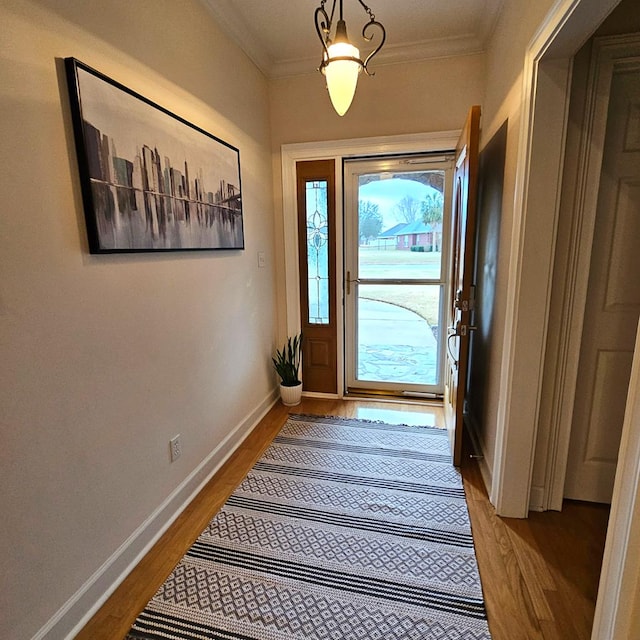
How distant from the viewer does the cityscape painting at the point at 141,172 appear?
1.30m

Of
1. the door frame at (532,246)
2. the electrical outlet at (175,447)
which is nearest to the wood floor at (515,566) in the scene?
the door frame at (532,246)

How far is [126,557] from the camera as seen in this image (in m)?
1.56

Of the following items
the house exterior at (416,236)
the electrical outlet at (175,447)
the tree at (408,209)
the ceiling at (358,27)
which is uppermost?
the ceiling at (358,27)

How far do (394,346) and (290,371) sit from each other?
3.16 ft

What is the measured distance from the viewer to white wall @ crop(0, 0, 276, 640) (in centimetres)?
110

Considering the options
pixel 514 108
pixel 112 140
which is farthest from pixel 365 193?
pixel 112 140

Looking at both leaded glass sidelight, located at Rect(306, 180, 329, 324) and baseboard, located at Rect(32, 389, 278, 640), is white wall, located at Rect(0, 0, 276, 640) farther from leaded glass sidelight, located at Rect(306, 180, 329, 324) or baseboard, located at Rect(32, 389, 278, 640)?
leaded glass sidelight, located at Rect(306, 180, 329, 324)

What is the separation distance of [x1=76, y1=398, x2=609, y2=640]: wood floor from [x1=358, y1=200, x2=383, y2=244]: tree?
74.8 inches

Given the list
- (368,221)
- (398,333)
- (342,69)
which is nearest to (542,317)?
(342,69)

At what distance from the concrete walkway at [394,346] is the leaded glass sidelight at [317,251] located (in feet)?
1.19

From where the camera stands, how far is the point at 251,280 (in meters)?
2.71

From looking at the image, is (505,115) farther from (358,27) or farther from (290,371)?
(290,371)

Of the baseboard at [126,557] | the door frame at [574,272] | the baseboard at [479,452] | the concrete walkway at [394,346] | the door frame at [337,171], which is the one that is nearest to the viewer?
the baseboard at [126,557]

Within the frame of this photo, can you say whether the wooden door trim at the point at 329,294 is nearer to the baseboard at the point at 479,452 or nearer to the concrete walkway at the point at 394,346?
the concrete walkway at the point at 394,346
